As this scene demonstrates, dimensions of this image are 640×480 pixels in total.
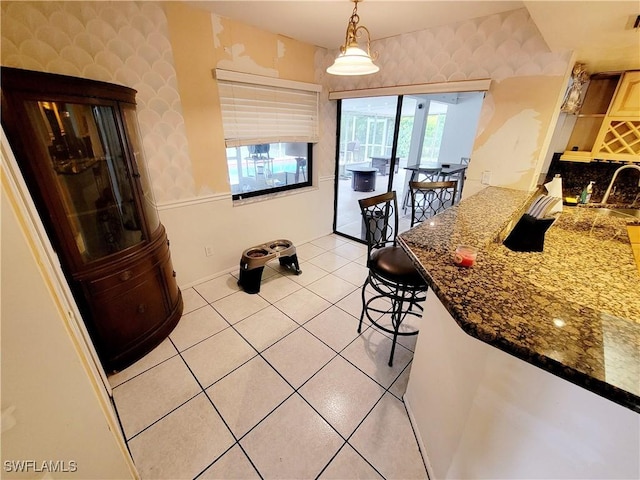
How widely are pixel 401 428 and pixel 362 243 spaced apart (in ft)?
8.29

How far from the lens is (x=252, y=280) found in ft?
8.37

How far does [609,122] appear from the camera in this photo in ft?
6.78

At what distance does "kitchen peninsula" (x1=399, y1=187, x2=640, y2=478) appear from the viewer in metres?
0.61

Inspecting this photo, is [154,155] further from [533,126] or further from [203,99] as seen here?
[533,126]

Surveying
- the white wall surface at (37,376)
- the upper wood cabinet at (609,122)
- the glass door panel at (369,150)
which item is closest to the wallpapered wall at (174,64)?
the upper wood cabinet at (609,122)

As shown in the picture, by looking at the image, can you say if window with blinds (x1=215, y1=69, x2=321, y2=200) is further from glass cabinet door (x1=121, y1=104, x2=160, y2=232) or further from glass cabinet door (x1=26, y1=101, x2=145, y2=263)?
glass cabinet door (x1=26, y1=101, x2=145, y2=263)

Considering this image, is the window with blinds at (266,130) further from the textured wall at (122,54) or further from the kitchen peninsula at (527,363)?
the kitchen peninsula at (527,363)

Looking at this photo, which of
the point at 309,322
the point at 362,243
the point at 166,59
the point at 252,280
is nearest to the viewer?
the point at 166,59

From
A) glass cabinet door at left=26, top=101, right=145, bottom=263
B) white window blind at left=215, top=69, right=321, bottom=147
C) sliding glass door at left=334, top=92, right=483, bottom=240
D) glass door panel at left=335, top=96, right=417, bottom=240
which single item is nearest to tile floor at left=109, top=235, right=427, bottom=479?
glass cabinet door at left=26, top=101, right=145, bottom=263

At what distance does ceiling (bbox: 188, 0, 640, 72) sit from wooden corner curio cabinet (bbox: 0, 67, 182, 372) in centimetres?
131

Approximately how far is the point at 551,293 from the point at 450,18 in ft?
8.07

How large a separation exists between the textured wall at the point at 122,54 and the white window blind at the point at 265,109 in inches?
17.8

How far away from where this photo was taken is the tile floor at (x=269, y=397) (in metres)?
1.29

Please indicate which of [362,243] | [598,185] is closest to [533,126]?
[598,185]
